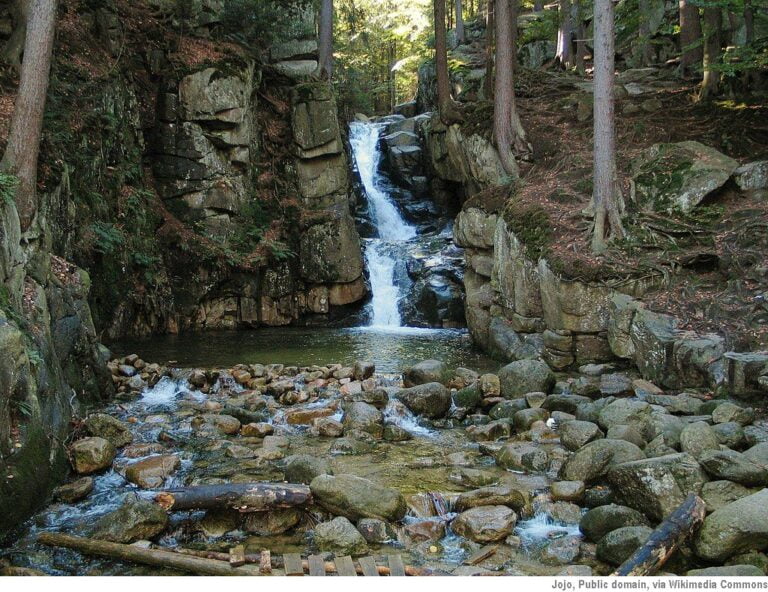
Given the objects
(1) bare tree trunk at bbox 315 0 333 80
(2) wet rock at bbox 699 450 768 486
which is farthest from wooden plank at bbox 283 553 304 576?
(1) bare tree trunk at bbox 315 0 333 80

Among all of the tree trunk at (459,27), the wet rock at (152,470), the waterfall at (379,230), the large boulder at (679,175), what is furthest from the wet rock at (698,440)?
the tree trunk at (459,27)

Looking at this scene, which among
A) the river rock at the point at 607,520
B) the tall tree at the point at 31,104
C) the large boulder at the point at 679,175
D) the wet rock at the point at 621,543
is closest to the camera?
the wet rock at the point at 621,543

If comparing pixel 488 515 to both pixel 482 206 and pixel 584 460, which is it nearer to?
pixel 584 460

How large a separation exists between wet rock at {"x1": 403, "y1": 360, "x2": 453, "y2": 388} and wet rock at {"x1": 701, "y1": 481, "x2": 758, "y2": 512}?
519 centimetres

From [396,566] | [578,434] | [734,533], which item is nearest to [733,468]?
[734,533]

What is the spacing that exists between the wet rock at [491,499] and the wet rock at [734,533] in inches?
62.8

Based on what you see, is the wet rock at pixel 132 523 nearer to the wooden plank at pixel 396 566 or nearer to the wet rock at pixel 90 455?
the wet rock at pixel 90 455

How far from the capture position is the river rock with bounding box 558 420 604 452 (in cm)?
769

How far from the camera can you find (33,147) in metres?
9.16

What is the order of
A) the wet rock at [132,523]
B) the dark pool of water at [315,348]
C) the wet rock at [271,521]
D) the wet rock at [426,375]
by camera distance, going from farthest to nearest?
the dark pool of water at [315,348]
the wet rock at [426,375]
the wet rock at [271,521]
the wet rock at [132,523]

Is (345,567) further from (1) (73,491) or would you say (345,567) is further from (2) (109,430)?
(2) (109,430)

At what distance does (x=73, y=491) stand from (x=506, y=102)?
13.8 metres

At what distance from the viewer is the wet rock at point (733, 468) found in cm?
586

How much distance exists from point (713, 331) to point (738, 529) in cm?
530
